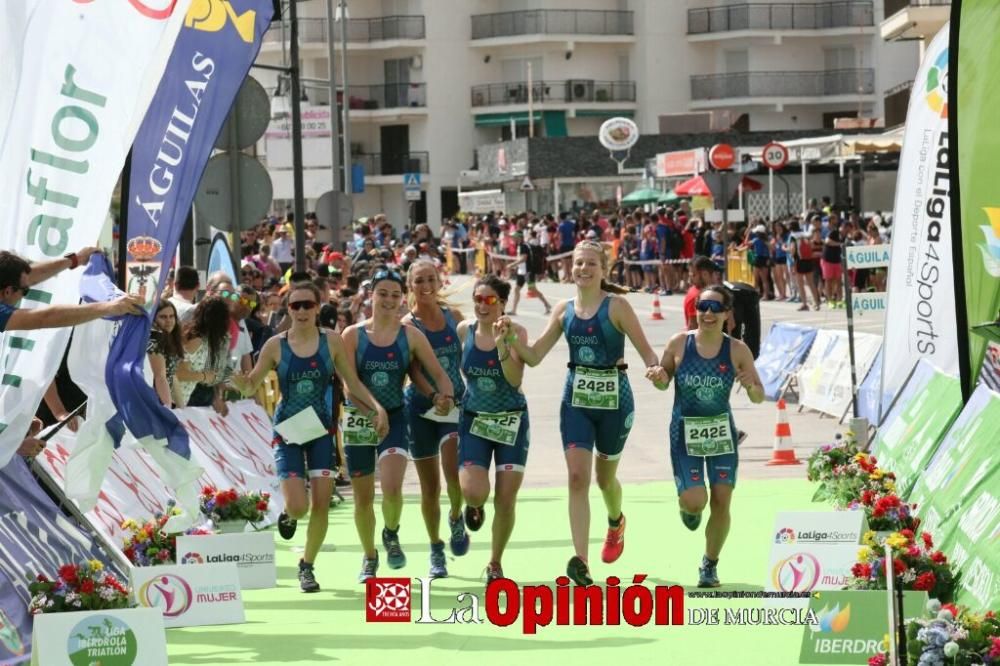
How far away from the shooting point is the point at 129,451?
13.4 meters

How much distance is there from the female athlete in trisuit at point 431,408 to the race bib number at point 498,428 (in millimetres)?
571

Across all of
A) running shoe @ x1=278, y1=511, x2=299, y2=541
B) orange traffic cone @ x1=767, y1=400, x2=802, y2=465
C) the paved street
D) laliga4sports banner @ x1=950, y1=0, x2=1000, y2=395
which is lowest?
the paved street

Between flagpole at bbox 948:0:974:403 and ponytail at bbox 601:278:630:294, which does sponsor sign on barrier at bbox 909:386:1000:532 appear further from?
ponytail at bbox 601:278:630:294

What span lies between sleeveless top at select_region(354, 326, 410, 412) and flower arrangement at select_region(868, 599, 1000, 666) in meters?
4.78

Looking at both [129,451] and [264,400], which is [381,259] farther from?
[129,451]

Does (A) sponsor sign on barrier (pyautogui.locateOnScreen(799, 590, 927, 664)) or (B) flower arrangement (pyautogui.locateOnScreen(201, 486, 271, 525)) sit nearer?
(A) sponsor sign on barrier (pyautogui.locateOnScreen(799, 590, 927, 664))

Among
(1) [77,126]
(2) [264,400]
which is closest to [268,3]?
(1) [77,126]

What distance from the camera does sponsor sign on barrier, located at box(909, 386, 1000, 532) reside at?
9273 millimetres

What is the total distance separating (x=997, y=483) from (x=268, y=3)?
4.96m

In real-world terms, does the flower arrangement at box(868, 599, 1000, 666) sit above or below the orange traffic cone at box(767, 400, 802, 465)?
above

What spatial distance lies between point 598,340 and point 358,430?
1.56 m

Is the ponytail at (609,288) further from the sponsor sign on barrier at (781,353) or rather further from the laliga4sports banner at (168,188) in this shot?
the sponsor sign on barrier at (781,353)

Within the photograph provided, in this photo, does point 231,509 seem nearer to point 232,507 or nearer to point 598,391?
point 232,507

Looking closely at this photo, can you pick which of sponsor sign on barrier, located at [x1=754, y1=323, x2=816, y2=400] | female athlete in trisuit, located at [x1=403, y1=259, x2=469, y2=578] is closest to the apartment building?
sponsor sign on barrier, located at [x1=754, y1=323, x2=816, y2=400]
